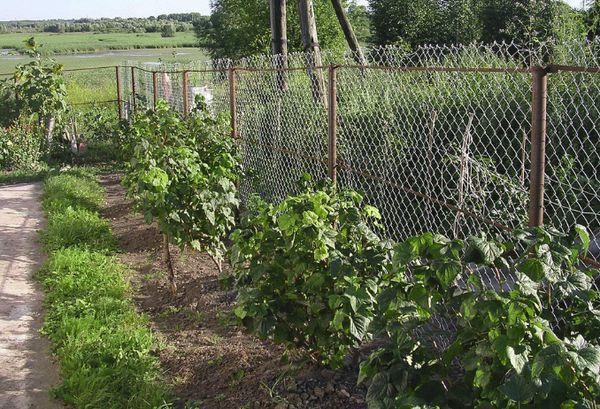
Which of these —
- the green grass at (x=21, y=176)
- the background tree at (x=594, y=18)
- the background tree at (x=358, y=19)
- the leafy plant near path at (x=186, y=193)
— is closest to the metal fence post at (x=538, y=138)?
the leafy plant near path at (x=186, y=193)

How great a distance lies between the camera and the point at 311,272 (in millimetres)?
3338

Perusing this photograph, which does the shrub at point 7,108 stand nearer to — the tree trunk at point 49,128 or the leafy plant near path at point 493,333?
the tree trunk at point 49,128

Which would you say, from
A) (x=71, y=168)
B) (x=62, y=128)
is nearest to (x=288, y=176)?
(x=71, y=168)

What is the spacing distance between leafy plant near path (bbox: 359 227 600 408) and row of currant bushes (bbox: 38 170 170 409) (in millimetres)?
1846

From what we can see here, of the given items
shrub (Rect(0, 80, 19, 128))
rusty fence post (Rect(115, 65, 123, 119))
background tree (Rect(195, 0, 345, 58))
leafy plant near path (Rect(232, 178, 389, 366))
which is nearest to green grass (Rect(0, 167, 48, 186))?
shrub (Rect(0, 80, 19, 128))

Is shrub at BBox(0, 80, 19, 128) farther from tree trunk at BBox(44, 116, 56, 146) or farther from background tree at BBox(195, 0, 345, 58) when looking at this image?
background tree at BBox(195, 0, 345, 58)

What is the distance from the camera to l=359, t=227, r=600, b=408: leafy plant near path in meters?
1.78

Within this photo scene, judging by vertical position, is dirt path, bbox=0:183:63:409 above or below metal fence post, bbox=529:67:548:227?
below

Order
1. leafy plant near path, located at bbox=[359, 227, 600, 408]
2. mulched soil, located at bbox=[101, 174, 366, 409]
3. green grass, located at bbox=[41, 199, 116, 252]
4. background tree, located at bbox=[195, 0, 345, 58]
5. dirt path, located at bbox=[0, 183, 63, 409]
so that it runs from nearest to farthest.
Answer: leafy plant near path, located at bbox=[359, 227, 600, 408], mulched soil, located at bbox=[101, 174, 366, 409], dirt path, located at bbox=[0, 183, 63, 409], green grass, located at bbox=[41, 199, 116, 252], background tree, located at bbox=[195, 0, 345, 58]

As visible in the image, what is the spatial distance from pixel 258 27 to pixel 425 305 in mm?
26367

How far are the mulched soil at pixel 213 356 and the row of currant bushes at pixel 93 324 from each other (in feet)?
0.52

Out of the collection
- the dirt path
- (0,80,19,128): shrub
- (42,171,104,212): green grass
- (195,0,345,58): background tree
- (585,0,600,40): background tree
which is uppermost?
(195,0,345,58): background tree

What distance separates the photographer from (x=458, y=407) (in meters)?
2.14

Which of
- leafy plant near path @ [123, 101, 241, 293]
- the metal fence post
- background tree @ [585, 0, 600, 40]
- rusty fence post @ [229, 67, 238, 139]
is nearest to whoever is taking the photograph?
the metal fence post
